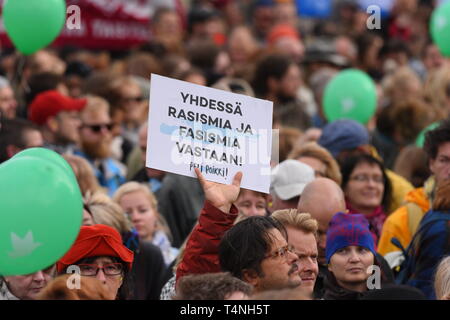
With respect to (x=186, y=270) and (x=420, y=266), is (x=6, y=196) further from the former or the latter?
(x=420, y=266)

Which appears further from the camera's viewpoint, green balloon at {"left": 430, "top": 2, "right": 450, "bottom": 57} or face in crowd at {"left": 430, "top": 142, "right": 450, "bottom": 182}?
green balloon at {"left": 430, "top": 2, "right": 450, "bottom": 57}

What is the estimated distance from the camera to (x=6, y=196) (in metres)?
4.50

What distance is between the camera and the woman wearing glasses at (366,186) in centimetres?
762

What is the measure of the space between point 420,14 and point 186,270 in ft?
39.0

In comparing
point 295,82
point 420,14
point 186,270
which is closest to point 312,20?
point 420,14

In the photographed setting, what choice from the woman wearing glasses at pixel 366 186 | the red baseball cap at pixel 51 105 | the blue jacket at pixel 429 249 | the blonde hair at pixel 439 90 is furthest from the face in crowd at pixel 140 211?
the blonde hair at pixel 439 90

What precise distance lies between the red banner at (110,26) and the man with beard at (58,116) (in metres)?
4.65

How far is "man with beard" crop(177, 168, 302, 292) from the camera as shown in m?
5.17

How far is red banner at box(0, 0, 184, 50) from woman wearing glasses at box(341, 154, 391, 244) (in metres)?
7.19

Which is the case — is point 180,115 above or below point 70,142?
below

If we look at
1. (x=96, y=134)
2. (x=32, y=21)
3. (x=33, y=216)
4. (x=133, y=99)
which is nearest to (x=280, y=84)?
(x=133, y=99)

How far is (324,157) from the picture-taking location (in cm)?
754

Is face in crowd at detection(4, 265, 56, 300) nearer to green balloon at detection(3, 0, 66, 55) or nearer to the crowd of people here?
the crowd of people

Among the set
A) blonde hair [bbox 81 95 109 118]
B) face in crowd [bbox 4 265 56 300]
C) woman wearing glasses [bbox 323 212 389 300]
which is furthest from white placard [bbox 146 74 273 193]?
blonde hair [bbox 81 95 109 118]
